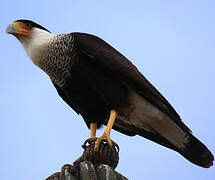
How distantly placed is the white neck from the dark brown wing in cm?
30

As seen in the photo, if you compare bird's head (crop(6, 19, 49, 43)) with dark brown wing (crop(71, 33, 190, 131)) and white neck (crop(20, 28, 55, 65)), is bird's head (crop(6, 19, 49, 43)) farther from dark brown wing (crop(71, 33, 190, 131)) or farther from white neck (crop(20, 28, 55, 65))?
dark brown wing (crop(71, 33, 190, 131))

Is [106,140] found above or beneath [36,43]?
beneath

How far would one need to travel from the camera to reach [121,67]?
464cm

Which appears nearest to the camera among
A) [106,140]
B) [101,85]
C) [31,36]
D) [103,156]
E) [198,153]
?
[103,156]

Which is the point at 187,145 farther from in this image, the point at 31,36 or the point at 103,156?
the point at 31,36

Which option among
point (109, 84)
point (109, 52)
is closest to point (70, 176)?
point (109, 84)

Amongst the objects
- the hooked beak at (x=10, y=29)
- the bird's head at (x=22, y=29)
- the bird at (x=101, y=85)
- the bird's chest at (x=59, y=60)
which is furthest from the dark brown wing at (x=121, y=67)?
the hooked beak at (x=10, y=29)

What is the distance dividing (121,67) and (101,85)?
30 centimetres

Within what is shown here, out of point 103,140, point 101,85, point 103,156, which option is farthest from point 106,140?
point 101,85

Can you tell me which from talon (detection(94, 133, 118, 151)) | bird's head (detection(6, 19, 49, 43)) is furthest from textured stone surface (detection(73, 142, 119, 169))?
bird's head (detection(6, 19, 49, 43))

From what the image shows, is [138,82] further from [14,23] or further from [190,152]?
[14,23]

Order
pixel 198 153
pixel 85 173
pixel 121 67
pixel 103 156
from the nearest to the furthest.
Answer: pixel 85 173, pixel 103 156, pixel 121 67, pixel 198 153

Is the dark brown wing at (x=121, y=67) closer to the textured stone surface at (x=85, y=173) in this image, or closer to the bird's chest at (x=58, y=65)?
the bird's chest at (x=58, y=65)

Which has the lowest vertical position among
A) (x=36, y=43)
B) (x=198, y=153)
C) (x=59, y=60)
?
(x=198, y=153)
